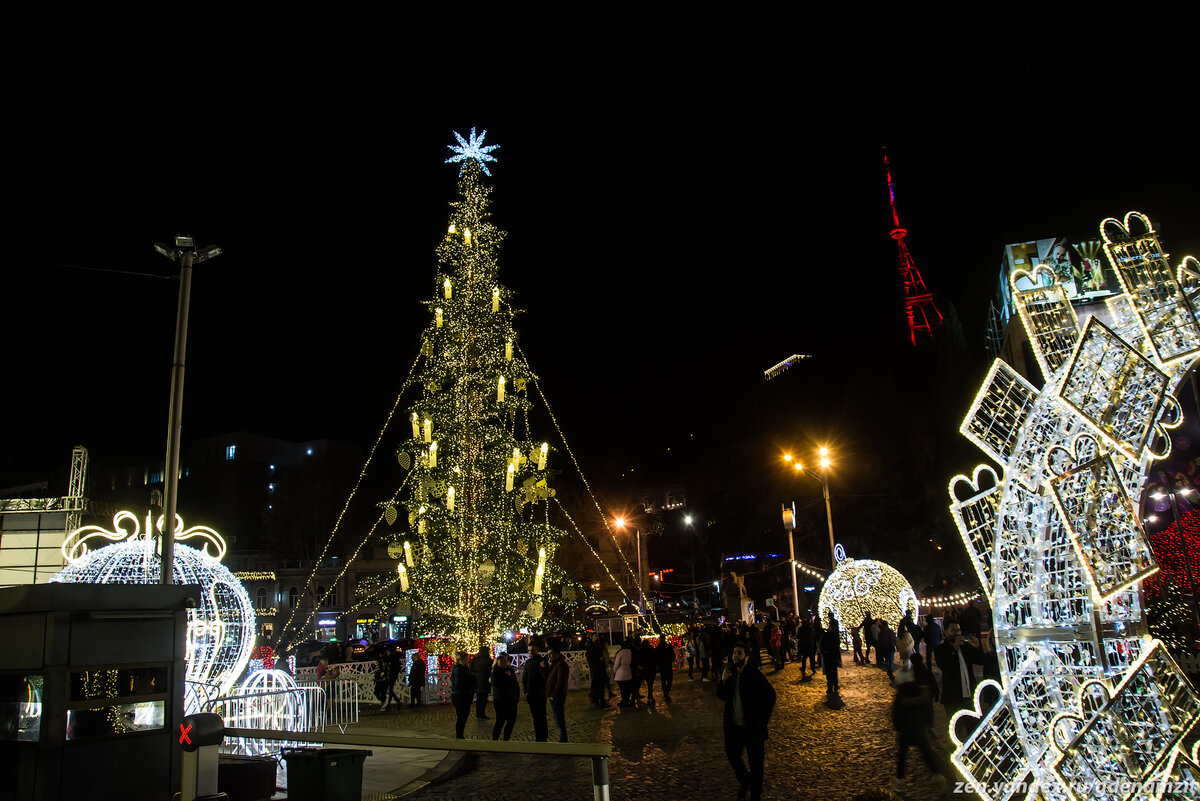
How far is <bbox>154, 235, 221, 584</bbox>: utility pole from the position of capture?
10.7m

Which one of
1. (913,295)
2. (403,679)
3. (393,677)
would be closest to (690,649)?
(403,679)

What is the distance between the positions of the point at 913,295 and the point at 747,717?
6698 cm

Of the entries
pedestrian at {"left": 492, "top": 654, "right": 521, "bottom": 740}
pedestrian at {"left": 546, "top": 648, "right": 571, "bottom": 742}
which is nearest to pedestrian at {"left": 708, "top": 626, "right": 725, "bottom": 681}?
pedestrian at {"left": 546, "top": 648, "right": 571, "bottom": 742}

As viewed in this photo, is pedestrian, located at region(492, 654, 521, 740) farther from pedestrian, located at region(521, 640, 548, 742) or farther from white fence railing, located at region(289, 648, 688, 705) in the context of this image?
white fence railing, located at region(289, 648, 688, 705)

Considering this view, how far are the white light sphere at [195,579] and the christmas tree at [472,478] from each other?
6808mm

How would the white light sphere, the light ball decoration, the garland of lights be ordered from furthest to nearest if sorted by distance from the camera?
the light ball decoration, the white light sphere, the garland of lights

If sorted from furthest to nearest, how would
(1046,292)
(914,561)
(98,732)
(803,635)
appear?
(914,561) → (803,635) → (1046,292) → (98,732)

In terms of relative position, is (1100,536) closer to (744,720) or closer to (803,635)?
(744,720)

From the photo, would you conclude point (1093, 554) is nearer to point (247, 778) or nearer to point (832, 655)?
point (247, 778)

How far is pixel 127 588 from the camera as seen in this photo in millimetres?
6191

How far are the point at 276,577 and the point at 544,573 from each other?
4106 centimetres

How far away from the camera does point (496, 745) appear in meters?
5.61

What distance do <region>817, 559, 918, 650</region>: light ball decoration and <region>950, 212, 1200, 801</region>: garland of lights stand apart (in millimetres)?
18676

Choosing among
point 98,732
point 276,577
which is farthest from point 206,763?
point 276,577
